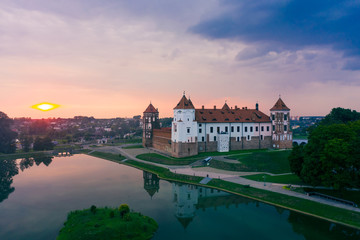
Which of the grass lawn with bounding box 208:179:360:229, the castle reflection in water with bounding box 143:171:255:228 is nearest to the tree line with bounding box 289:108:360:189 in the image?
the grass lawn with bounding box 208:179:360:229

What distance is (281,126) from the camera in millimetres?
65750

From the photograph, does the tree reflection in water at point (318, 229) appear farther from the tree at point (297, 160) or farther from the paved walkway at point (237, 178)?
the tree at point (297, 160)

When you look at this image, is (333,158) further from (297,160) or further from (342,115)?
(342,115)

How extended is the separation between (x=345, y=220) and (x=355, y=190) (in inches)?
396

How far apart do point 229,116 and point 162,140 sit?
20397 millimetres

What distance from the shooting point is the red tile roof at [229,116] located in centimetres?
6407

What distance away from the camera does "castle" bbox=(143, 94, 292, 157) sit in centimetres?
6038

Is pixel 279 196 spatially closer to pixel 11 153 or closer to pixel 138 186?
pixel 138 186

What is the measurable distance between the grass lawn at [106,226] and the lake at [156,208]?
1.19 metres

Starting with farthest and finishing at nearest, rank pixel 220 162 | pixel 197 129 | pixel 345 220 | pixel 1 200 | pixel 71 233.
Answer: pixel 197 129 → pixel 220 162 → pixel 1 200 → pixel 345 220 → pixel 71 233

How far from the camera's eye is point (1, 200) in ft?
118

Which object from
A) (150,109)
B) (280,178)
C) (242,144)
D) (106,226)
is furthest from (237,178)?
(150,109)

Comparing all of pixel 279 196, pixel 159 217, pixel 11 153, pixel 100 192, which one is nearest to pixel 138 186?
pixel 100 192

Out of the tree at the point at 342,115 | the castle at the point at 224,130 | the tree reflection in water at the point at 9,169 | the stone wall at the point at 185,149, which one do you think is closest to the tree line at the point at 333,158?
the stone wall at the point at 185,149
